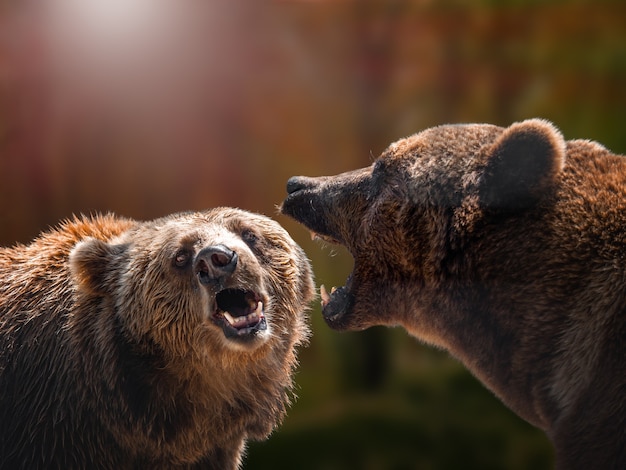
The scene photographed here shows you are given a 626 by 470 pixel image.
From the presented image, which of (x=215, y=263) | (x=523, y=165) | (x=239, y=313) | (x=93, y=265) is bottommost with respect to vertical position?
(x=239, y=313)

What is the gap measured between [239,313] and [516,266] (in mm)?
1280

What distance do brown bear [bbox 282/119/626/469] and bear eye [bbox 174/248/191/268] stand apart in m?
0.80

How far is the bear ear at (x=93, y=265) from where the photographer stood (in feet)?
13.1

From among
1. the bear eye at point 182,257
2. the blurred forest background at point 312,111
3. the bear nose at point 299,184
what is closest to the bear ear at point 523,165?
the bear nose at point 299,184

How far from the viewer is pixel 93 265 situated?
4.03m

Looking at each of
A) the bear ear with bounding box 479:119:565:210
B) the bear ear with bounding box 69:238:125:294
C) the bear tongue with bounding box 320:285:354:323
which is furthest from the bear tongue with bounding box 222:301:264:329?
the bear ear with bounding box 479:119:565:210

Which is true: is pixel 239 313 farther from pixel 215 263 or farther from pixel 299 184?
pixel 299 184

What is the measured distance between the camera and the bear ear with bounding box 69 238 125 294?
3992 millimetres

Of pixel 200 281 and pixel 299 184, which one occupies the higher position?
pixel 299 184

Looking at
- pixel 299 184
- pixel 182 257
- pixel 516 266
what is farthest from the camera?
pixel 299 184

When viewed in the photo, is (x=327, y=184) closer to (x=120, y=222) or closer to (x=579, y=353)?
(x=120, y=222)

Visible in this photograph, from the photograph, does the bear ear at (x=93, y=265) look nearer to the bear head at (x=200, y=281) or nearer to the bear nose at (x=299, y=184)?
the bear head at (x=200, y=281)

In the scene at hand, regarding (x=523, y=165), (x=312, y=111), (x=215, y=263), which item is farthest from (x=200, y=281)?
(x=312, y=111)

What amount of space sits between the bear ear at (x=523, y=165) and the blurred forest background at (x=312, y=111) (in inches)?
125
